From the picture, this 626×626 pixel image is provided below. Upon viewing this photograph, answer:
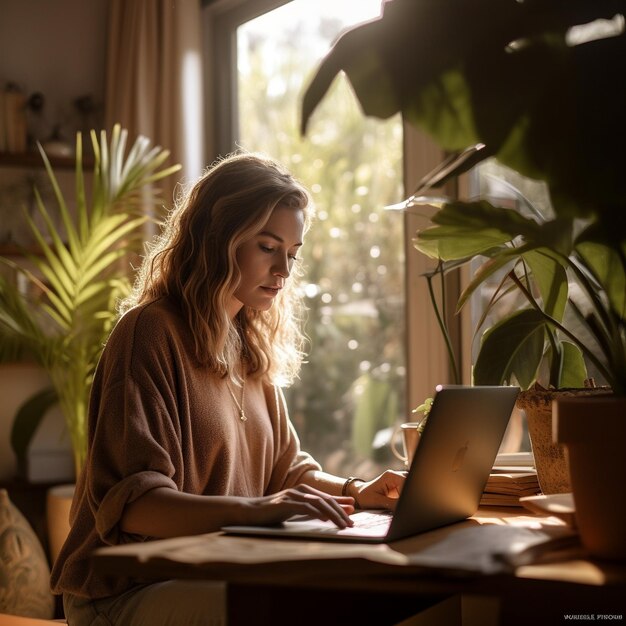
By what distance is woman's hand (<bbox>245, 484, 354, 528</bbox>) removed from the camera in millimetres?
1279

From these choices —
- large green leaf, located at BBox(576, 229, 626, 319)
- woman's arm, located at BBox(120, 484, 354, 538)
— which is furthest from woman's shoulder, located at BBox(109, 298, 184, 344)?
large green leaf, located at BBox(576, 229, 626, 319)

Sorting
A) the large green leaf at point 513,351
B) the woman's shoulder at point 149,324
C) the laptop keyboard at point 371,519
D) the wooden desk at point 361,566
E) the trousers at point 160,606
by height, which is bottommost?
the trousers at point 160,606

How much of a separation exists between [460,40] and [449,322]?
154 centimetres

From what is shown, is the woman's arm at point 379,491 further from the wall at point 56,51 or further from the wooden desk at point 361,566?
the wall at point 56,51

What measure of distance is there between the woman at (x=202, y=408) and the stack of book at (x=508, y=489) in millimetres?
161

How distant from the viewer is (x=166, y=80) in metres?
3.57

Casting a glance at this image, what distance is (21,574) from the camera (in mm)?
2865

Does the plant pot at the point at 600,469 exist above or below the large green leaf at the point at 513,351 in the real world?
below

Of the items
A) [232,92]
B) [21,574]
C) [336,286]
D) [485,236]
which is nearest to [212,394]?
[485,236]

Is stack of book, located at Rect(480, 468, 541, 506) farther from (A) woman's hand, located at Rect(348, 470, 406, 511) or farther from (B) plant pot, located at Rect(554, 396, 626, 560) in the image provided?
(B) plant pot, located at Rect(554, 396, 626, 560)

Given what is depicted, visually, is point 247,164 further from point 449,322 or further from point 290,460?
point 449,322

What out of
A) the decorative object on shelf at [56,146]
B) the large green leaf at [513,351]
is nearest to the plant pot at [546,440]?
the large green leaf at [513,351]

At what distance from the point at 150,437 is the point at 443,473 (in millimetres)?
510

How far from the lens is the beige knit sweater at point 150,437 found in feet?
4.96
